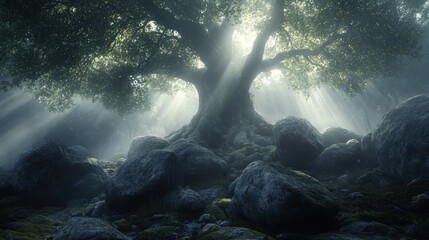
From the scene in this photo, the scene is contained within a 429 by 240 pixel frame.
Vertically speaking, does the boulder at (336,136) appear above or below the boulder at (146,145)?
below

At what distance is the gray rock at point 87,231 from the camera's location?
8.95 meters

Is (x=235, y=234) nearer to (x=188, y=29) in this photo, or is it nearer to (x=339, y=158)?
(x=339, y=158)

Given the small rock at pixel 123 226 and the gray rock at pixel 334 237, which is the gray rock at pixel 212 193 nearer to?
the small rock at pixel 123 226

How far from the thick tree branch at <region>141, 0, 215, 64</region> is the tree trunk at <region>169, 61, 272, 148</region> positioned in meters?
2.39

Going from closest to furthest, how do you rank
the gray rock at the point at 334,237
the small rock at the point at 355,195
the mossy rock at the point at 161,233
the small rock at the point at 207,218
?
the gray rock at the point at 334,237
the mossy rock at the point at 161,233
the small rock at the point at 207,218
the small rock at the point at 355,195

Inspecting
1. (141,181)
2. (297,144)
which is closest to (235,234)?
(141,181)

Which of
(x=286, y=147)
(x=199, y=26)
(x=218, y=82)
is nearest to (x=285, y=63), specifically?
(x=218, y=82)

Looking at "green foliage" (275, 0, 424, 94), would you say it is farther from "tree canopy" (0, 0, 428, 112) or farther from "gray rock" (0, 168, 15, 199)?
"gray rock" (0, 168, 15, 199)

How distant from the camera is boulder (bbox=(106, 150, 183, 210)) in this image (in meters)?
15.6

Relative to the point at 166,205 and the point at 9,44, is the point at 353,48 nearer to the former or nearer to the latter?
the point at 166,205

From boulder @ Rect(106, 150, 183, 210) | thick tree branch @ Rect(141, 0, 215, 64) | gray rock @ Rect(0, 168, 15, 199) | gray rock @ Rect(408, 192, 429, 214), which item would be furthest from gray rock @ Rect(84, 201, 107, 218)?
thick tree branch @ Rect(141, 0, 215, 64)

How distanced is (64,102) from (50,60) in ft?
39.5

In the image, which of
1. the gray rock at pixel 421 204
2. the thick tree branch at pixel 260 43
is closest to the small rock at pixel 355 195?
the gray rock at pixel 421 204

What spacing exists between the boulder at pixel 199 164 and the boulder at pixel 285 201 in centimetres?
764
